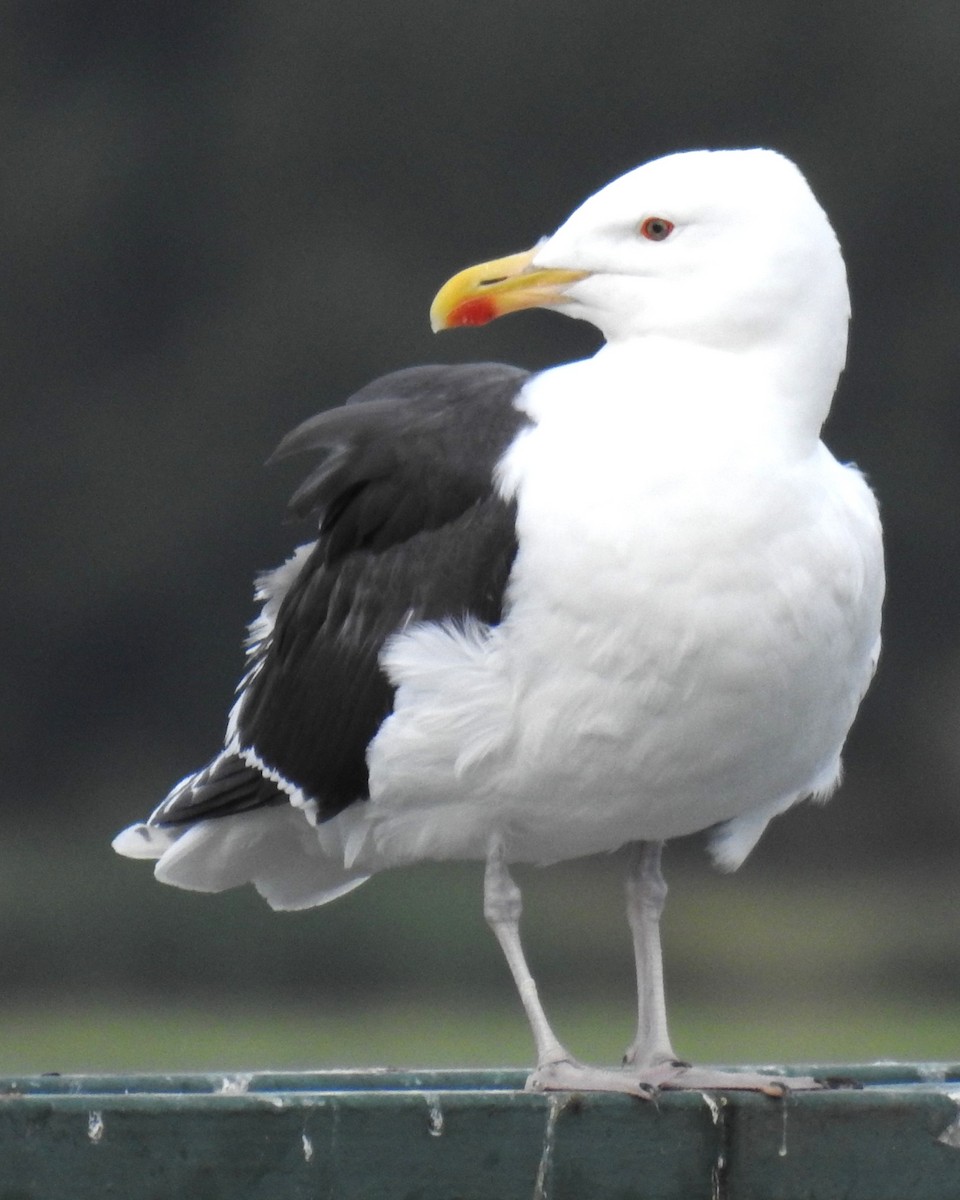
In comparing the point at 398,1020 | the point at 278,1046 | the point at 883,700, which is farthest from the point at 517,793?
the point at 883,700

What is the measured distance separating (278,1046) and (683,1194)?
7.26m

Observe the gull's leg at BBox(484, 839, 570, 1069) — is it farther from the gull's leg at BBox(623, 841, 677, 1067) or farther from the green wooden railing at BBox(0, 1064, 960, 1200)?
the green wooden railing at BBox(0, 1064, 960, 1200)

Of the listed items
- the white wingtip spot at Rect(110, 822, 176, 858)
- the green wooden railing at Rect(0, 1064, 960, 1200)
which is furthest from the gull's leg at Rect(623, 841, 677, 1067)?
the white wingtip spot at Rect(110, 822, 176, 858)

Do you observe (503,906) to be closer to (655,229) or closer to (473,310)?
(473,310)

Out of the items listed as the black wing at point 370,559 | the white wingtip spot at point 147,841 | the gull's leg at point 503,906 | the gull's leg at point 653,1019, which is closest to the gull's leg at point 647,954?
the gull's leg at point 653,1019

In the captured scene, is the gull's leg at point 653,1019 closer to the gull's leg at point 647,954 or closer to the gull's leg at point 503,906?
the gull's leg at point 647,954

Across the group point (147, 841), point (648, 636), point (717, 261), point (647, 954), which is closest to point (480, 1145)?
point (648, 636)

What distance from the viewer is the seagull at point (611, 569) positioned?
3.90m

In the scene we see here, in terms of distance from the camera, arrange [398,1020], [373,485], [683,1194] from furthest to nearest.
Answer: [398,1020]
[373,485]
[683,1194]

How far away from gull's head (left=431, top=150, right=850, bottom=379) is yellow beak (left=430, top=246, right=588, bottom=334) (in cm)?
1

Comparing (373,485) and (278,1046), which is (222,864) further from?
(278,1046)

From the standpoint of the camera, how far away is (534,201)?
1772 cm

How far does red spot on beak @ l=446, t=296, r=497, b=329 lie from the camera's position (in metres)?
4.28

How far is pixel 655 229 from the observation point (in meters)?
4.11
